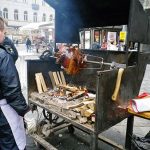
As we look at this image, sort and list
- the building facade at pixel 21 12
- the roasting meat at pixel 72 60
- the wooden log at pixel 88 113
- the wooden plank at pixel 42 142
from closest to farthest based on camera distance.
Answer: the wooden log at pixel 88 113, the wooden plank at pixel 42 142, the roasting meat at pixel 72 60, the building facade at pixel 21 12

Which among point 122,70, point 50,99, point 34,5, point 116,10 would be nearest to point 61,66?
point 50,99

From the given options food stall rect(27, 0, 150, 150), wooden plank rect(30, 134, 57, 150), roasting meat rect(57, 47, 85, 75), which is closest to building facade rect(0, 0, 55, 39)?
food stall rect(27, 0, 150, 150)

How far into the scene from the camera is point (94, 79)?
153 inches

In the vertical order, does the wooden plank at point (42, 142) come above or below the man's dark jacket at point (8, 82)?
below

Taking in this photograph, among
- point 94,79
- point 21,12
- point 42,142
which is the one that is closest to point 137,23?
point 94,79

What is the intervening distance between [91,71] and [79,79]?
35cm

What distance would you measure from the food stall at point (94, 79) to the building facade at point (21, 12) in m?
42.6

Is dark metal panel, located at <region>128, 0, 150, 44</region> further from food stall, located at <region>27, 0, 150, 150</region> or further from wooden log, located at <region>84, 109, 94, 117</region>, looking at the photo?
wooden log, located at <region>84, 109, 94, 117</region>

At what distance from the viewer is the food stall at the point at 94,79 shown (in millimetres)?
2564

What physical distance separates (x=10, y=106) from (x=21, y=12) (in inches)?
1973

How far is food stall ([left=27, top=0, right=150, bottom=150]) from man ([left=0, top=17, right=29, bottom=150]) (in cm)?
55

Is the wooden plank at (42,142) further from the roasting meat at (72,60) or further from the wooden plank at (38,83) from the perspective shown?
the roasting meat at (72,60)

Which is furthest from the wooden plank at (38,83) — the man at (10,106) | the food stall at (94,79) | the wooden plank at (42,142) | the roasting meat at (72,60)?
the man at (10,106)

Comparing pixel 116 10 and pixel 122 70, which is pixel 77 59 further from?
pixel 122 70
